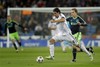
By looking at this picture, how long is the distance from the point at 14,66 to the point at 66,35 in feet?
11.9

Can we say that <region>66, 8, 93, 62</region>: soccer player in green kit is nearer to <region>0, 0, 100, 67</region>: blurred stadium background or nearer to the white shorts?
the white shorts

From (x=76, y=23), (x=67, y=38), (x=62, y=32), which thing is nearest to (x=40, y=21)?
(x=76, y=23)

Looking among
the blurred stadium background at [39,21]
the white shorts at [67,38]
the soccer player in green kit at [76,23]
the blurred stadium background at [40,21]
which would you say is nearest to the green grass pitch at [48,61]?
the soccer player in green kit at [76,23]

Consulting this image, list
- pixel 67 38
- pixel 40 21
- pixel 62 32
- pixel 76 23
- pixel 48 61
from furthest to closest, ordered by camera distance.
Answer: pixel 40 21
pixel 76 23
pixel 48 61
pixel 62 32
pixel 67 38

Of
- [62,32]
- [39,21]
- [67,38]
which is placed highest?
[62,32]

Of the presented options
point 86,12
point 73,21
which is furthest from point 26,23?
point 73,21

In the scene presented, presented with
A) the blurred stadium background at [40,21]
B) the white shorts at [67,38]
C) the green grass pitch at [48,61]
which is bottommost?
the blurred stadium background at [40,21]

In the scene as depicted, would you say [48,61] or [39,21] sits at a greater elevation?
[48,61]

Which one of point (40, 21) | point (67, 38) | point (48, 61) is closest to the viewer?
point (67, 38)

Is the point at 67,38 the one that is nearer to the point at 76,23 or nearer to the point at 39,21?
the point at 76,23

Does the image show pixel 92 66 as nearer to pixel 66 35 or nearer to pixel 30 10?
pixel 66 35

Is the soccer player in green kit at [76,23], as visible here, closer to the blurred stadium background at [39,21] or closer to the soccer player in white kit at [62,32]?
the soccer player in white kit at [62,32]

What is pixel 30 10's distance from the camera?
1670 inches

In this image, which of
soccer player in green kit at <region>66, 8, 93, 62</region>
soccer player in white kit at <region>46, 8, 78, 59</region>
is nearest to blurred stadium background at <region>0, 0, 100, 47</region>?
soccer player in green kit at <region>66, 8, 93, 62</region>
